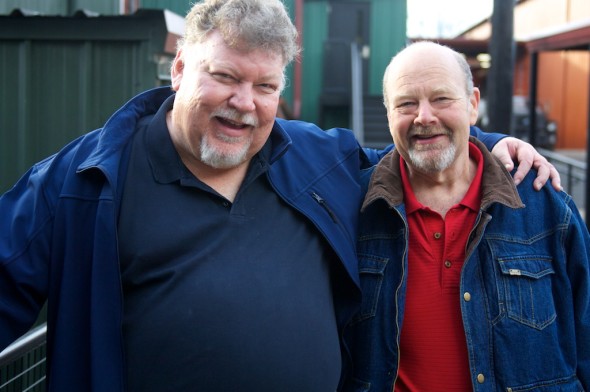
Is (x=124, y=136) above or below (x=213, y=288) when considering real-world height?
above

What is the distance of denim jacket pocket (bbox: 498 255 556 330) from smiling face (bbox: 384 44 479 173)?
1.40 feet

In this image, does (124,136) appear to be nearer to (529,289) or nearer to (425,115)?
(425,115)

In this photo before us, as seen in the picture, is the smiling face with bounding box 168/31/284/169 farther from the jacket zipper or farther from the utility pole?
the utility pole

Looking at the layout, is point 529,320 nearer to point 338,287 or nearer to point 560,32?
point 338,287

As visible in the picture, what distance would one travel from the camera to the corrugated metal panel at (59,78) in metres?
4.09

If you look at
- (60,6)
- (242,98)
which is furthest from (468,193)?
(60,6)

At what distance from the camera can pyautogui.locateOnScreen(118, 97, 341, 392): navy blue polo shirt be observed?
2.08m

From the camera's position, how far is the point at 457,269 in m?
2.41

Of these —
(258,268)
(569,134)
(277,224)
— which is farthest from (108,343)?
(569,134)

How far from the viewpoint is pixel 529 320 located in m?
2.34

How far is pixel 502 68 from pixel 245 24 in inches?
171

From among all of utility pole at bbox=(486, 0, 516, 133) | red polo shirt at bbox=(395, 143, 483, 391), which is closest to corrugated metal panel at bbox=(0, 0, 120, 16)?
red polo shirt at bbox=(395, 143, 483, 391)

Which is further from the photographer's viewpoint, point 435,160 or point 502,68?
point 502,68

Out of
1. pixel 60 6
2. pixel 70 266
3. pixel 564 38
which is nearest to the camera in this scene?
pixel 70 266
